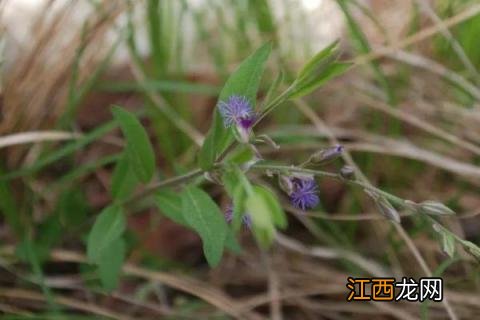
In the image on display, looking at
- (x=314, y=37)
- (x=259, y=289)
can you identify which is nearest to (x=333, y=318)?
(x=259, y=289)

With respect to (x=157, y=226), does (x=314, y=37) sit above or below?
above

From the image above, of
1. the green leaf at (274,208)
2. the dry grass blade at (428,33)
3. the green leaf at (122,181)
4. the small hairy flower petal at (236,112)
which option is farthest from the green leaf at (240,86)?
the dry grass blade at (428,33)

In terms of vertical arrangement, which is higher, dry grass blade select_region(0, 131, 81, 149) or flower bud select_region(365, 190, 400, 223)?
dry grass blade select_region(0, 131, 81, 149)

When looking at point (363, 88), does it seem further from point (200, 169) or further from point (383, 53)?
point (200, 169)

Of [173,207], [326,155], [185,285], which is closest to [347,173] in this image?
[326,155]

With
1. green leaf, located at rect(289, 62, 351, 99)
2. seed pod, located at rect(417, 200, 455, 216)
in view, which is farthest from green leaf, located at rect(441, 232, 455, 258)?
green leaf, located at rect(289, 62, 351, 99)

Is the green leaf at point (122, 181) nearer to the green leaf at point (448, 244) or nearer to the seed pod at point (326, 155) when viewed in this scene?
the seed pod at point (326, 155)

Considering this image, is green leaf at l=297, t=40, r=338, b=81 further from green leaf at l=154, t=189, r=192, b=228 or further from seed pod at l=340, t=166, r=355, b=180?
green leaf at l=154, t=189, r=192, b=228
